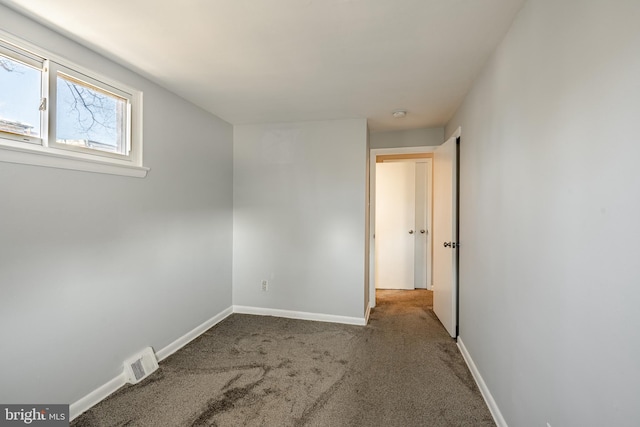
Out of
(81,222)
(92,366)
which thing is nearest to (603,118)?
(81,222)

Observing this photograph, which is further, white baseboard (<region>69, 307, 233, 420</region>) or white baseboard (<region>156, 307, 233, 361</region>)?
white baseboard (<region>156, 307, 233, 361</region>)

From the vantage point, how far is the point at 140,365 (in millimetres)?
2361

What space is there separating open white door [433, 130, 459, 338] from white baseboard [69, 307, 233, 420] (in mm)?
2724

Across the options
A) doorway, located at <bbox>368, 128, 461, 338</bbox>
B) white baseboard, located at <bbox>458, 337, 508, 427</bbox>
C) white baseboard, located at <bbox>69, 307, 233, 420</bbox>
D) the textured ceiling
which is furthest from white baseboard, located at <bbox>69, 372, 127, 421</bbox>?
doorway, located at <bbox>368, 128, 461, 338</bbox>

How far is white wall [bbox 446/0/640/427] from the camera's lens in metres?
0.84

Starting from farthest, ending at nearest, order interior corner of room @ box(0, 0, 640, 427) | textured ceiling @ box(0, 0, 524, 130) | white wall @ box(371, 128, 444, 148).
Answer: white wall @ box(371, 128, 444, 148)
textured ceiling @ box(0, 0, 524, 130)
interior corner of room @ box(0, 0, 640, 427)

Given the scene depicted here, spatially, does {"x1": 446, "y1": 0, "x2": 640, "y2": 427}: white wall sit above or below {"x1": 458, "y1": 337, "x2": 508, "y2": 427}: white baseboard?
above

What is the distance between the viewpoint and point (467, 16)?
1.62m

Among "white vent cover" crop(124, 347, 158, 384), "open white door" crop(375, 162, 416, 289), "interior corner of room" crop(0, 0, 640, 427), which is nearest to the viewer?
"interior corner of room" crop(0, 0, 640, 427)

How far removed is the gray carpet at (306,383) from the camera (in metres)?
1.92

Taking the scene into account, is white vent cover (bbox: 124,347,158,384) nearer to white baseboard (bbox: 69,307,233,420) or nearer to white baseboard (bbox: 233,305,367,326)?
white baseboard (bbox: 69,307,233,420)

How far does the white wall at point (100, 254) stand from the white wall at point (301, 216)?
1.83 feet

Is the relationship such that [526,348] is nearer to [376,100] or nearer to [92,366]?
[376,100]

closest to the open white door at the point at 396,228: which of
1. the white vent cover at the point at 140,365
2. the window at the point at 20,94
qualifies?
the white vent cover at the point at 140,365
